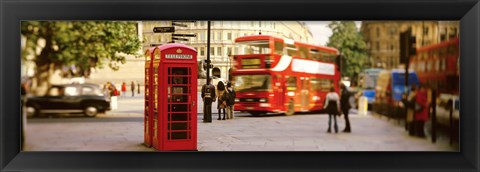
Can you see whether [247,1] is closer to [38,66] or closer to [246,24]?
[246,24]

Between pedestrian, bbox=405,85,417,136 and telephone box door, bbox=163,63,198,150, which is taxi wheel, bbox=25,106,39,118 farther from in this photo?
pedestrian, bbox=405,85,417,136

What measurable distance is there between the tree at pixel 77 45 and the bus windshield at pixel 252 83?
160cm

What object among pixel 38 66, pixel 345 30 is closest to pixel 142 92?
pixel 38 66

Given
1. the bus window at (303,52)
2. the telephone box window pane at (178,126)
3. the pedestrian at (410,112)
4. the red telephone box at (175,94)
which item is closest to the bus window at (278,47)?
the bus window at (303,52)

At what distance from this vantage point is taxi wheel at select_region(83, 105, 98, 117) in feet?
33.0

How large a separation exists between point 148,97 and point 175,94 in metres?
0.69

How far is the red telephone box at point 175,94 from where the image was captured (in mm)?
9273

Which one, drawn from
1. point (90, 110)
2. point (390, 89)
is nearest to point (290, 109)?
point (390, 89)

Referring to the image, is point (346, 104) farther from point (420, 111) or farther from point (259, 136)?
point (259, 136)

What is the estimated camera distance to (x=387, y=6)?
9.29 meters

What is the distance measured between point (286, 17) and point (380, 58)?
160 centimetres

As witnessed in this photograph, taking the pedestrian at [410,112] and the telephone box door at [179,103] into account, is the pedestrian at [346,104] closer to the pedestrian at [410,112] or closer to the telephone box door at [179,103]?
the pedestrian at [410,112]

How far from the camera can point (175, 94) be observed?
30.7ft

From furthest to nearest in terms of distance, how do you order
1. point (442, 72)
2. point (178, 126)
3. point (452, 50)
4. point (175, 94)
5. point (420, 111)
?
1. point (420, 111)
2. point (442, 72)
3. point (452, 50)
4. point (178, 126)
5. point (175, 94)
